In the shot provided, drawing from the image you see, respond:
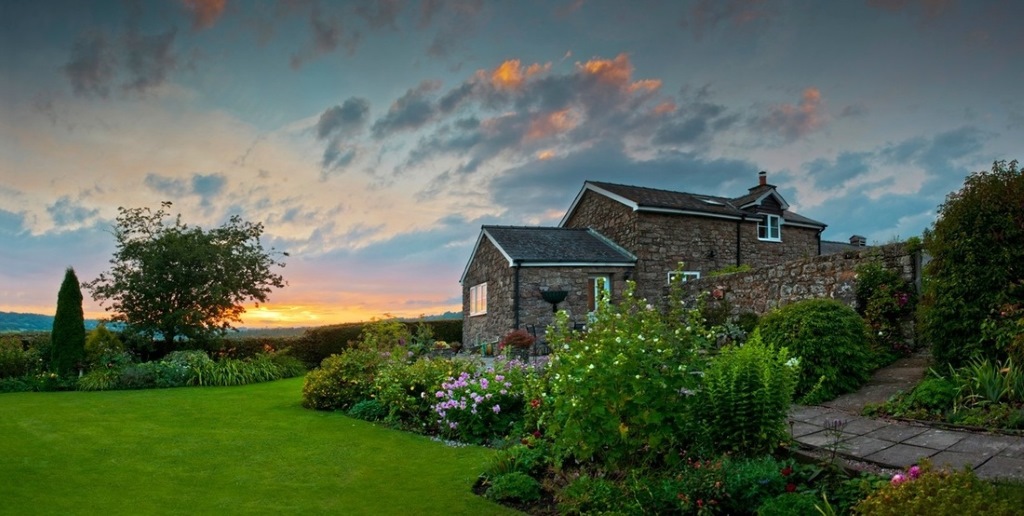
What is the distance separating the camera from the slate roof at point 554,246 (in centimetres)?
2036

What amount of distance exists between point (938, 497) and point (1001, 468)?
242cm

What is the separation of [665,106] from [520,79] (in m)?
3.62

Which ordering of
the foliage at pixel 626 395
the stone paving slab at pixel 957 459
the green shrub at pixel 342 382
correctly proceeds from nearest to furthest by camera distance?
the foliage at pixel 626 395 < the stone paving slab at pixel 957 459 < the green shrub at pixel 342 382

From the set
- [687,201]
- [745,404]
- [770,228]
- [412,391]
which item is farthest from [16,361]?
[770,228]

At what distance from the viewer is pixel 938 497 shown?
3094 mm

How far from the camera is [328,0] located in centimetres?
1025

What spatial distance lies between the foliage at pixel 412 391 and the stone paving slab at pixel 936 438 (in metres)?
6.03

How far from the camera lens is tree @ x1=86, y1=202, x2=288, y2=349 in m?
19.8

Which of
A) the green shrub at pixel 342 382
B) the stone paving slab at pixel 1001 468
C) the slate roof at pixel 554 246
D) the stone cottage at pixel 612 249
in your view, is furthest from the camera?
the slate roof at pixel 554 246

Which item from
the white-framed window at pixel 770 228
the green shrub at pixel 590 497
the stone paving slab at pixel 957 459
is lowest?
the green shrub at pixel 590 497

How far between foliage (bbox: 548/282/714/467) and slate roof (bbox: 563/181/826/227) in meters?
16.7

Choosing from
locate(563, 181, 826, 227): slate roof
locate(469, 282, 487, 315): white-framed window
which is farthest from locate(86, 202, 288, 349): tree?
locate(563, 181, 826, 227): slate roof

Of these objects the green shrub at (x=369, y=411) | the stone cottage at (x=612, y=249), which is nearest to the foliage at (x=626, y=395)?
the green shrub at (x=369, y=411)

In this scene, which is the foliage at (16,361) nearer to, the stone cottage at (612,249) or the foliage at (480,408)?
the stone cottage at (612,249)
